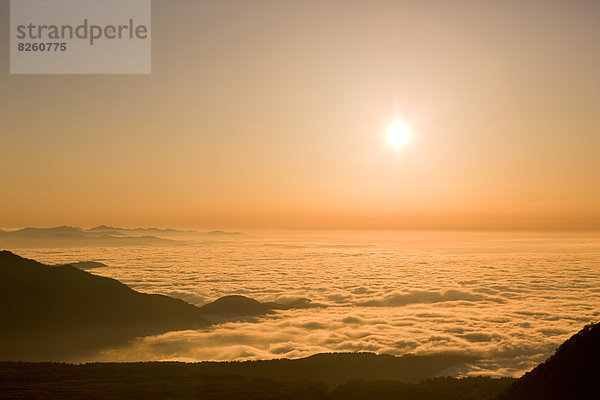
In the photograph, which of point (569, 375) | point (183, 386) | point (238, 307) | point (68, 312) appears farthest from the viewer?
point (238, 307)

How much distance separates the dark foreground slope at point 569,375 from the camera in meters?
32.6

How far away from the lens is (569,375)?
110ft

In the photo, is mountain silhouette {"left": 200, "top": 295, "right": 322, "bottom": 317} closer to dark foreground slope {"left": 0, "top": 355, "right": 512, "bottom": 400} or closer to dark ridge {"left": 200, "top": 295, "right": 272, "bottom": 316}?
dark ridge {"left": 200, "top": 295, "right": 272, "bottom": 316}

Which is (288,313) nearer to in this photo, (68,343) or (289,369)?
(68,343)

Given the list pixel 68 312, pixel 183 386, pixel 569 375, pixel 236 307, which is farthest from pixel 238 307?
pixel 569 375

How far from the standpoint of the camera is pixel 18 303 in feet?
364

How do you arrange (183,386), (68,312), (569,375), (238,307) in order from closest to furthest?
1. (569,375)
2. (183,386)
3. (68,312)
4. (238,307)

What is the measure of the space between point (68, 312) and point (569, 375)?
4565 inches

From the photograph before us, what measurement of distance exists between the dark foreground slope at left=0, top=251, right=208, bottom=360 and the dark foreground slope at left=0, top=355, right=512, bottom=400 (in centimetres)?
4795

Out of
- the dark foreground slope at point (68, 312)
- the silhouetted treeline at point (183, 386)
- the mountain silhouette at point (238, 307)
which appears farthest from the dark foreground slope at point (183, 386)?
the mountain silhouette at point (238, 307)

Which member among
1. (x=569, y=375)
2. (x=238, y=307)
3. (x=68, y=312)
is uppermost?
(x=569, y=375)

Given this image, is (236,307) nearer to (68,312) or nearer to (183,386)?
(68,312)

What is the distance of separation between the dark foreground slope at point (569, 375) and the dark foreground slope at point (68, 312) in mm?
97458

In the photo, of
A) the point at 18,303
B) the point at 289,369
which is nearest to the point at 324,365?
the point at 289,369
